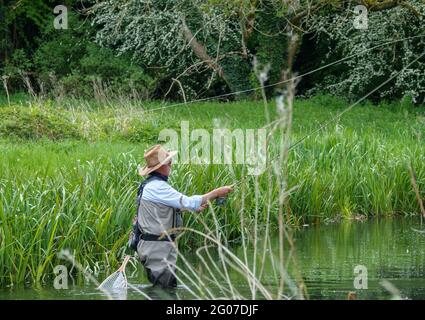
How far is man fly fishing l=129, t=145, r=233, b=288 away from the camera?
8.30 m

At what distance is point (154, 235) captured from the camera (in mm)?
8500

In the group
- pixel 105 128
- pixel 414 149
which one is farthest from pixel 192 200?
pixel 105 128

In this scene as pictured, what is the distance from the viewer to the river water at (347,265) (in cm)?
873

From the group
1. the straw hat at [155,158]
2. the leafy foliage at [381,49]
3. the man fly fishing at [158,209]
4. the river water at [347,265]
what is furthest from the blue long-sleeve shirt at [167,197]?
the leafy foliage at [381,49]

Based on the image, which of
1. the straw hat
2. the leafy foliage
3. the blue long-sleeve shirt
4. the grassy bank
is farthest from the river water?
the leafy foliage

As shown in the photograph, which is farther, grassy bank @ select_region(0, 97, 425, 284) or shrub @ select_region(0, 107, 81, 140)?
shrub @ select_region(0, 107, 81, 140)

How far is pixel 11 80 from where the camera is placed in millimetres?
28359

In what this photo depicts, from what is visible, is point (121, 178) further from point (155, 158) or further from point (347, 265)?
point (155, 158)

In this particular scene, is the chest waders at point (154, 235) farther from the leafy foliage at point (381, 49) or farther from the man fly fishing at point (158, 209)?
the leafy foliage at point (381, 49)

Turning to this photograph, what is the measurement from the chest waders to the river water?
162mm

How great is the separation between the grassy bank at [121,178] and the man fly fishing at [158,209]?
556mm

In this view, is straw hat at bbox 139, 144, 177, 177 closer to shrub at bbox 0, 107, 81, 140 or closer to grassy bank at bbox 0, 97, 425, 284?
grassy bank at bbox 0, 97, 425, 284
